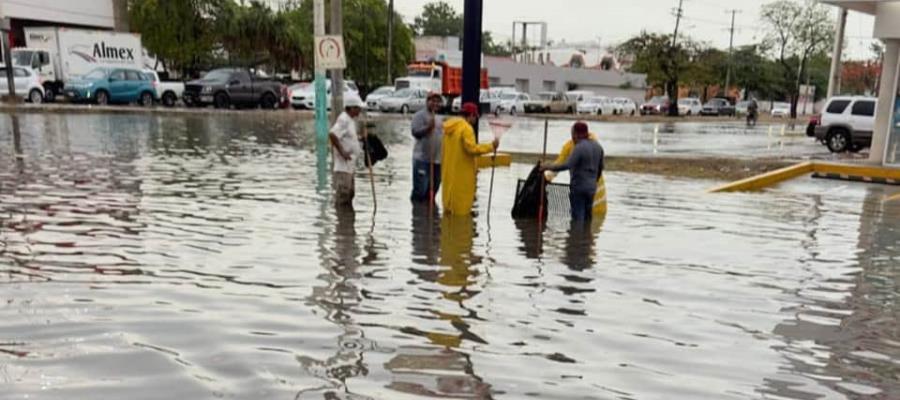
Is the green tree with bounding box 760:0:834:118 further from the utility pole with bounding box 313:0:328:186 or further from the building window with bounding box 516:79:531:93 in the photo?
the utility pole with bounding box 313:0:328:186

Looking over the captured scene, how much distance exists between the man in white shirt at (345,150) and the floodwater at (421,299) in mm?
360

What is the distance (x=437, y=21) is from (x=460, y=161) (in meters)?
127

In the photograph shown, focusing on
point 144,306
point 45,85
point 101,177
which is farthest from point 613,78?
point 144,306

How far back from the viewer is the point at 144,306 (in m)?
5.69

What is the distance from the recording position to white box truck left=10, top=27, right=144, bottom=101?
34250 millimetres

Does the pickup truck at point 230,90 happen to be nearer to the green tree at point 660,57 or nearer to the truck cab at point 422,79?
the truck cab at point 422,79

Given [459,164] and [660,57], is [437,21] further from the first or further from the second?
[459,164]

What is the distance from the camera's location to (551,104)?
52.2 metres

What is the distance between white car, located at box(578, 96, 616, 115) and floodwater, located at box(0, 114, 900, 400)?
41.6 metres

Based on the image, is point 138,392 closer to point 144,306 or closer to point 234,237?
point 144,306

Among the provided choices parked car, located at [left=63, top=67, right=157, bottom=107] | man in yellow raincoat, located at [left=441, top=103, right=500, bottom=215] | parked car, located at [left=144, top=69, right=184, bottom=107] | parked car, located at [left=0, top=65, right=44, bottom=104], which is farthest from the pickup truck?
man in yellow raincoat, located at [left=441, top=103, right=500, bottom=215]

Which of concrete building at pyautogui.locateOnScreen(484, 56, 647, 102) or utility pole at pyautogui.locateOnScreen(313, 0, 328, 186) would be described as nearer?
utility pole at pyautogui.locateOnScreen(313, 0, 328, 186)

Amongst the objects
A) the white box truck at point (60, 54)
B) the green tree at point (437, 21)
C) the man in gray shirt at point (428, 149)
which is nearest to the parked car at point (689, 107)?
the white box truck at point (60, 54)

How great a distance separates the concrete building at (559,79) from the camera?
7225 cm
